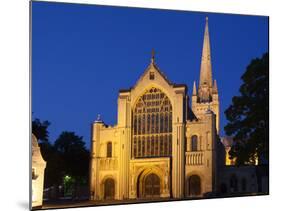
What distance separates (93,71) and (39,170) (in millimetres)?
1882

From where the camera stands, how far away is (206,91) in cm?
1341

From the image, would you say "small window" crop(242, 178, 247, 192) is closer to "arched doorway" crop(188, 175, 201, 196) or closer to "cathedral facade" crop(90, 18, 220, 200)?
"cathedral facade" crop(90, 18, 220, 200)

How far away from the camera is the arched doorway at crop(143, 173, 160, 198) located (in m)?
13.3

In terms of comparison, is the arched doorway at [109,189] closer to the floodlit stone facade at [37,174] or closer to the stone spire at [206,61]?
the floodlit stone facade at [37,174]

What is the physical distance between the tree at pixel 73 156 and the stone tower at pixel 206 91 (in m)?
2.28

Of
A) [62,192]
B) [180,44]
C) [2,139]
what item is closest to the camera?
[2,139]

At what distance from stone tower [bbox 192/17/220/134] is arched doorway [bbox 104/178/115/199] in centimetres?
208

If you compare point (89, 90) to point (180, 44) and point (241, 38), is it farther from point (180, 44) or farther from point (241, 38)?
point (241, 38)

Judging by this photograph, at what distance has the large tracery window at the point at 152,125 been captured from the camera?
13445 mm

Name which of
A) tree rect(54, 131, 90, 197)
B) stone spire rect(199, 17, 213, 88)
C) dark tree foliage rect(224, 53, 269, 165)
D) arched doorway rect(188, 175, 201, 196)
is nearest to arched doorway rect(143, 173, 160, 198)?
arched doorway rect(188, 175, 201, 196)

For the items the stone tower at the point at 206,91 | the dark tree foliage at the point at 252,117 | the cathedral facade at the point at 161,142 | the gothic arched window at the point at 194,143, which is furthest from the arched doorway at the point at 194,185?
the stone tower at the point at 206,91

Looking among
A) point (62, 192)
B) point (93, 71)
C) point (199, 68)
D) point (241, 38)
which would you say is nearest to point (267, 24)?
point (241, 38)

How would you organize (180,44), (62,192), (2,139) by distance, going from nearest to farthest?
1. (2,139)
2. (62,192)
3. (180,44)

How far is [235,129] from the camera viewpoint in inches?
547
